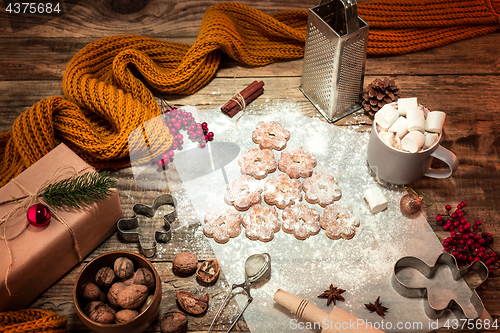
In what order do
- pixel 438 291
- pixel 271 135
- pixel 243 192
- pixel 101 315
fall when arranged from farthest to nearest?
pixel 271 135 < pixel 243 192 < pixel 438 291 < pixel 101 315

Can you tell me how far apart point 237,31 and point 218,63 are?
0.18m

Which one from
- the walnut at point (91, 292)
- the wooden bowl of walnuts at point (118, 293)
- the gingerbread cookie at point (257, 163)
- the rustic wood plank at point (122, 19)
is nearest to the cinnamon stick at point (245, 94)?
the gingerbread cookie at point (257, 163)

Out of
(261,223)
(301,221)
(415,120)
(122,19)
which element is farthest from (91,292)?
(122,19)

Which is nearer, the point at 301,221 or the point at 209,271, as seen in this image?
the point at 209,271

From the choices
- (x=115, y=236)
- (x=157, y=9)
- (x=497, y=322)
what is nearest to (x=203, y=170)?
(x=115, y=236)

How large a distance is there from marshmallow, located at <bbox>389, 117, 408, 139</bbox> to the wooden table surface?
0.28 meters

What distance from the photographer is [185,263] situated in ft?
5.07

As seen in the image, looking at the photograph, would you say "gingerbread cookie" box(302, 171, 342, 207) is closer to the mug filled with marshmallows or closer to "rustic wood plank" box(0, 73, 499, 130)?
the mug filled with marshmallows

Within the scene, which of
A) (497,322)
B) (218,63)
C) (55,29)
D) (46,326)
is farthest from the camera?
(55,29)

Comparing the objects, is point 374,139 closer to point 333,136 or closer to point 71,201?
point 333,136

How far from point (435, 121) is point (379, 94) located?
0.37 m

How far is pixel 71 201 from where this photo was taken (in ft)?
4.77

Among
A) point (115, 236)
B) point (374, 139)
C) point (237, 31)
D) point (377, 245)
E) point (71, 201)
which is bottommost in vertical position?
point (377, 245)

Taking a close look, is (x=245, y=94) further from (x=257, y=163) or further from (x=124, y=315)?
(x=124, y=315)
